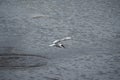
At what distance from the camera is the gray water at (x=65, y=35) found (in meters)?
3.00

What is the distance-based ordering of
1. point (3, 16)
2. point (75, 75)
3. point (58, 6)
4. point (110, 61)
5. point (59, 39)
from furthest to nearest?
point (58, 6)
point (3, 16)
point (59, 39)
point (110, 61)
point (75, 75)

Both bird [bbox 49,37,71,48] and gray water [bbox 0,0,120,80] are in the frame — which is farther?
bird [bbox 49,37,71,48]

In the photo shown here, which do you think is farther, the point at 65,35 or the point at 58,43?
the point at 65,35

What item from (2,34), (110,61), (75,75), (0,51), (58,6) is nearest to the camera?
(75,75)

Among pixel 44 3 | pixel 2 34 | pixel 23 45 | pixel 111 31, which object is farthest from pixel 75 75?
pixel 44 3

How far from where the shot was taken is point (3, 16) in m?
5.82

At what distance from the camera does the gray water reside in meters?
3.00

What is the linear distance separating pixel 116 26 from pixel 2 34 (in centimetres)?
195

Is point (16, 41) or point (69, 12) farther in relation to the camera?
point (69, 12)

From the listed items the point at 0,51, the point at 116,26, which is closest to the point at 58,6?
the point at 116,26

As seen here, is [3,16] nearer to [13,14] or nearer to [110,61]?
[13,14]

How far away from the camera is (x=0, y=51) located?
3828 millimetres

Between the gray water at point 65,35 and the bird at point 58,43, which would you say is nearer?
the gray water at point 65,35

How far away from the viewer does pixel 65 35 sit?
441 centimetres
